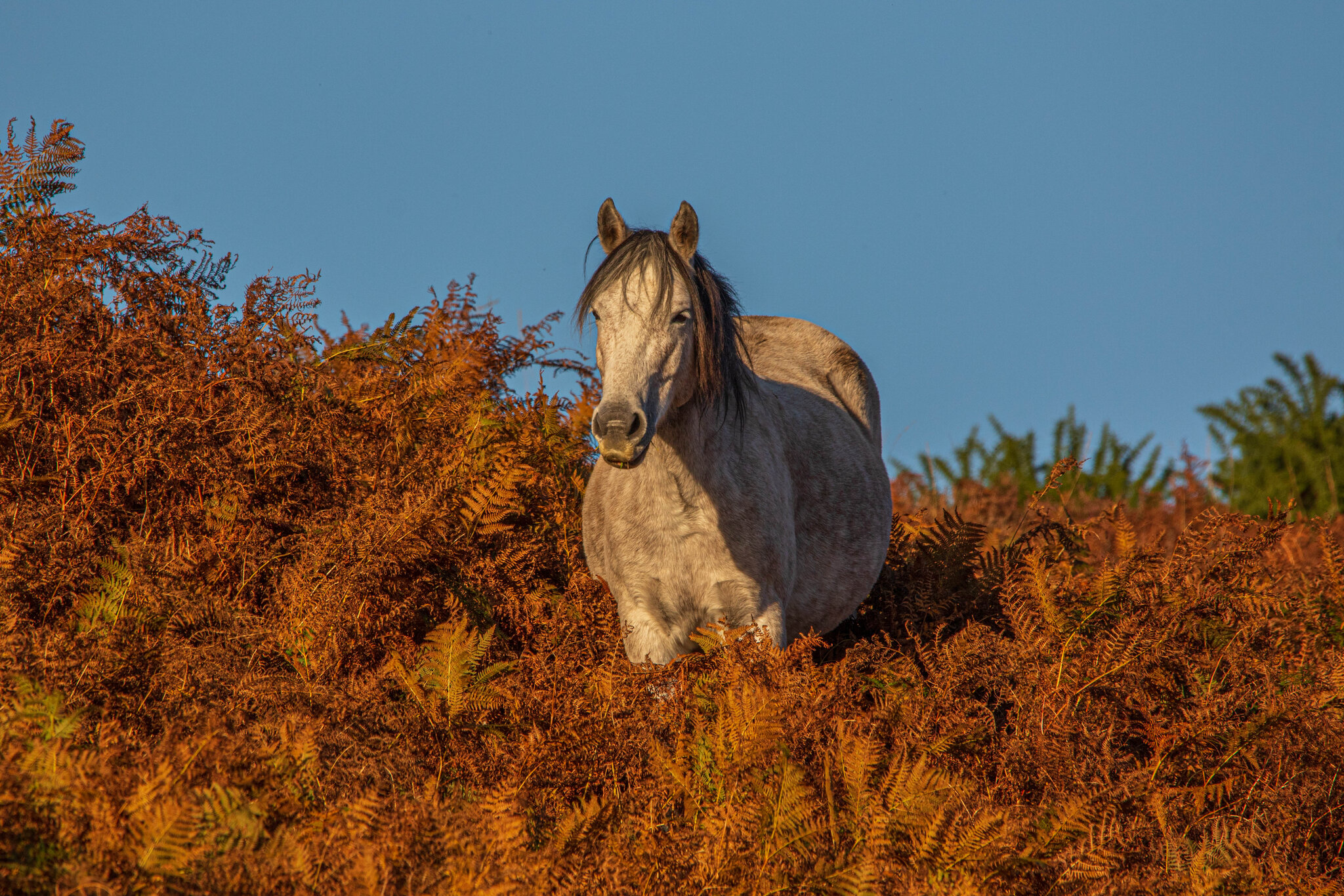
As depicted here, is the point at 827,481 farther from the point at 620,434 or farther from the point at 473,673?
the point at 473,673

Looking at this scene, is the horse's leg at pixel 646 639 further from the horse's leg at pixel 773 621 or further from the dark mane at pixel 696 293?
the dark mane at pixel 696 293

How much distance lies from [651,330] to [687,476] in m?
0.77

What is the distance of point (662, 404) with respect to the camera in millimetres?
4211

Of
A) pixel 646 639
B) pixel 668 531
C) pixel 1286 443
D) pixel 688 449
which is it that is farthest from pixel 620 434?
pixel 1286 443

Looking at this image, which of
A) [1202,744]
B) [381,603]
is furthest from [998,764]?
[381,603]

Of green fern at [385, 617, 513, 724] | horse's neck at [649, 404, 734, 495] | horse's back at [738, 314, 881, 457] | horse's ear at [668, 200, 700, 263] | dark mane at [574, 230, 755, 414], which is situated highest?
horse's back at [738, 314, 881, 457]

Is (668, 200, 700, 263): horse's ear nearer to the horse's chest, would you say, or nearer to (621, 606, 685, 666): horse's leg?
the horse's chest

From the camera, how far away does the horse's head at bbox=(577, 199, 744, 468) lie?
12.8 ft

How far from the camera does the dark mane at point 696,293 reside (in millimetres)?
4371

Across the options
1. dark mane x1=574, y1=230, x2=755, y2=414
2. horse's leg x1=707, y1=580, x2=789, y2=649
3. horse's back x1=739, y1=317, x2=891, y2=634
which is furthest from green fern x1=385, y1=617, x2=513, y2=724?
horse's back x1=739, y1=317, x2=891, y2=634

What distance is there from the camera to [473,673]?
4.00 meters

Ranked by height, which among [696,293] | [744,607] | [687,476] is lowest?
[744,607]

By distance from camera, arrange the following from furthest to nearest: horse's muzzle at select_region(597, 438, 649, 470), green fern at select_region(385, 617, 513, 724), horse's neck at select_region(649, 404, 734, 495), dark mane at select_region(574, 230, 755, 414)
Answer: horse's neck at select_region(649, 404, 734, 495) → dark mane at select_region(574, 230, 755, 414) → horse's muzzle at select_region(597, 438, 649, 470) → green fern at select_region(385, 617, 513, 724)

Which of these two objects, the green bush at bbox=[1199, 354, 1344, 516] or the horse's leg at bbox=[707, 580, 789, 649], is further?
the green bush at bbox=[1199, 354, 1344, 516]
